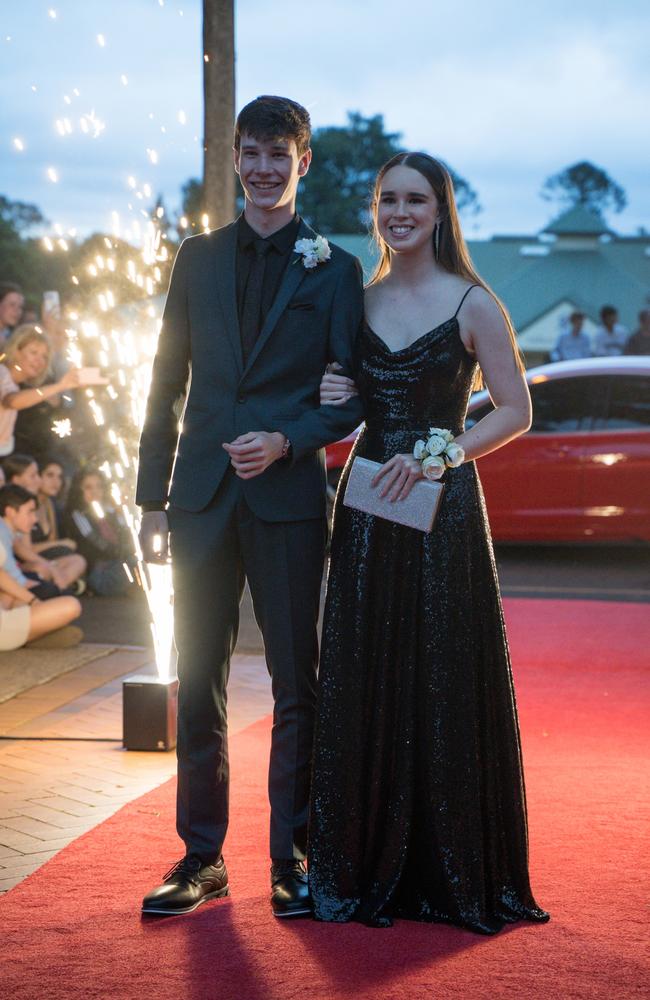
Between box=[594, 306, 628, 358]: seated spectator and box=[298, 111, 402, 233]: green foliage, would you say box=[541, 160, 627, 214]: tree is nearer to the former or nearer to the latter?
box=[298, 111, 402, 233]: green foliage

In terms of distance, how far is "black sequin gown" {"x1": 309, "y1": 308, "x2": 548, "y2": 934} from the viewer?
12.0ft

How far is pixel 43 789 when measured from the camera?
Result: 194 inches

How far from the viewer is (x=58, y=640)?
Result: 24.5ft

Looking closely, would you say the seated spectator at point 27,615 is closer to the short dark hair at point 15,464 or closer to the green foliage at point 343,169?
the short dark hair at point 15,464

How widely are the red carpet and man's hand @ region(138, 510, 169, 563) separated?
97cm

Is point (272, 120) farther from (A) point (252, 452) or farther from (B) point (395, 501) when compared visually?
(B) point (395, 501)

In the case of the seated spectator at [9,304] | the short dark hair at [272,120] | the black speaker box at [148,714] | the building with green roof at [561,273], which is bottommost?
the black speaker box at [148,714]

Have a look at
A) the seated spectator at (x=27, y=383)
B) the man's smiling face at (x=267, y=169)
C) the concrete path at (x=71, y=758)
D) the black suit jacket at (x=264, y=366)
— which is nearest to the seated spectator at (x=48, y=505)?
the seated spectator at (x=27, y=383)

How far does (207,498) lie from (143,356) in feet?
8.66

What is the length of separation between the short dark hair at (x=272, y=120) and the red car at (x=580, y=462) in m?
7.08

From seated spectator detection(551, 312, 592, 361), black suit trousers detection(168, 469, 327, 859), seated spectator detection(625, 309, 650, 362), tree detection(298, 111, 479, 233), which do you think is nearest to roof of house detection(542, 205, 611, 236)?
tree detection(298, 111, 479, 233)

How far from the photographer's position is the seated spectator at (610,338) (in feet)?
60.0

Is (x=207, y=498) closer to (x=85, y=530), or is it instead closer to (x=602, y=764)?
(x=602, y=764)

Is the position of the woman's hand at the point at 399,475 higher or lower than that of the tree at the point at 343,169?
lower
